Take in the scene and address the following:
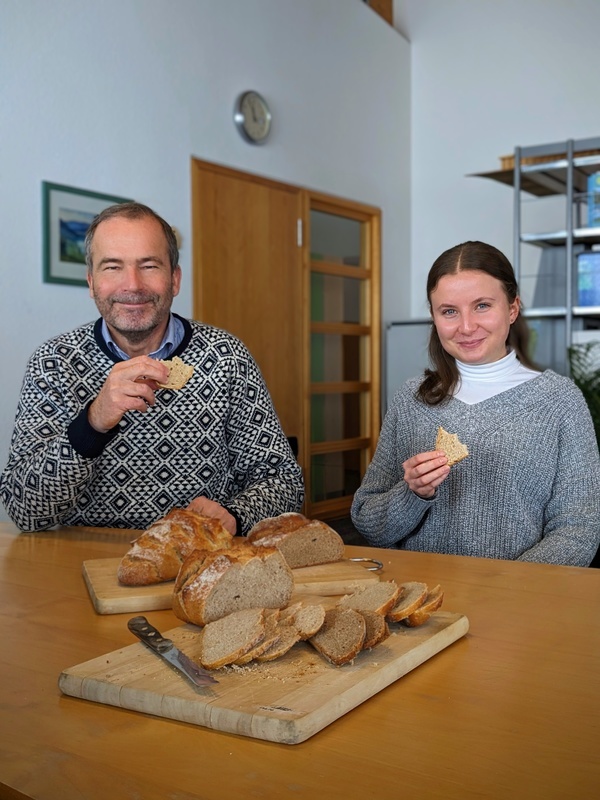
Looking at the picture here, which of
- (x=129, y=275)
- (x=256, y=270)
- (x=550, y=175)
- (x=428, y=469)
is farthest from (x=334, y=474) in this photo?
(x=428, y=469)

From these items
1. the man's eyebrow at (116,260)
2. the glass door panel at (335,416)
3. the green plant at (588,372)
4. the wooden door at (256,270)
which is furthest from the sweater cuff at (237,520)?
the glass door panel at (335,416)

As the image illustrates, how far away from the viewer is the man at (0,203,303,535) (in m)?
1.92

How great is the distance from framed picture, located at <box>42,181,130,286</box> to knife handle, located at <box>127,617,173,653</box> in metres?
2.98

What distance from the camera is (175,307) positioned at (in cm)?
449

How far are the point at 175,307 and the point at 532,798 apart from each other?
3.98 m

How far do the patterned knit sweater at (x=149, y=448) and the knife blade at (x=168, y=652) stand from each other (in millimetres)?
706

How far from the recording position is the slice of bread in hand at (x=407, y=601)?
105cm

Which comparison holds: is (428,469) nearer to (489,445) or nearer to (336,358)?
(489,445)

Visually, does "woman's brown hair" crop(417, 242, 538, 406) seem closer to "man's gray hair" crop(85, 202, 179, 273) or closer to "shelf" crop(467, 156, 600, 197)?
"man's gray hair" crop(85, 202, 179, 273)

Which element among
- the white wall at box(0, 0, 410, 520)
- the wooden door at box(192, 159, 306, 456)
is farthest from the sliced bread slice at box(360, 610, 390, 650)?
the wooden door at box(192, 159, 306, 456)

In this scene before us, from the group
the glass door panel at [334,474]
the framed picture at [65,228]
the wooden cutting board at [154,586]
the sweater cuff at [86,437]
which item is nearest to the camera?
the wooden cutting board at [154,586]

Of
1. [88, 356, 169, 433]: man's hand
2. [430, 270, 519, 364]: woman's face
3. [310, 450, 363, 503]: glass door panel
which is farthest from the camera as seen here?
[310, 450, 363, 503]: glass door panel

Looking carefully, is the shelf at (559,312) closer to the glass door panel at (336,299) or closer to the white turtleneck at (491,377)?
the glass door panel at (336,299)

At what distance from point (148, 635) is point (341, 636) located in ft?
0.80
